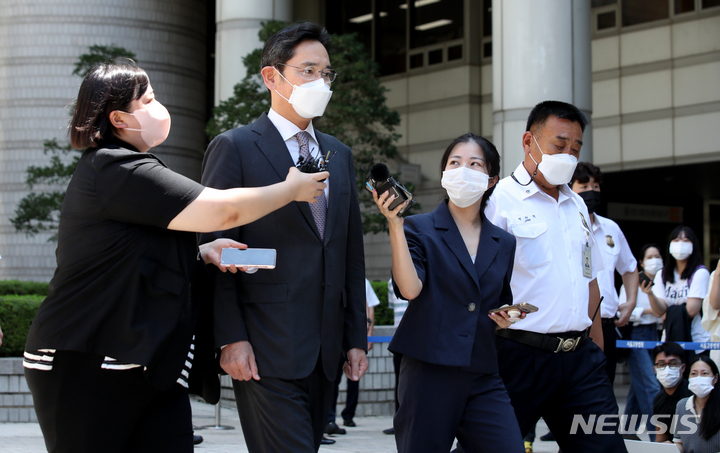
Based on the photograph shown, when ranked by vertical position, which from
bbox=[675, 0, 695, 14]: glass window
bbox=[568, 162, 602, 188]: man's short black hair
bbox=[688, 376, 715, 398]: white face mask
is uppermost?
bbox=[675, 0, 695, 14]: glass window

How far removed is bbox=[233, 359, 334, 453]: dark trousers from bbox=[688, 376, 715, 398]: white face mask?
3901 mm

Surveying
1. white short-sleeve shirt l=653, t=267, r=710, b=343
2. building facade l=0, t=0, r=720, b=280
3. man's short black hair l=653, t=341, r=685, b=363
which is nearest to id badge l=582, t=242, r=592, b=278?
man's short black hair l=653, t=341, r=685, b=363

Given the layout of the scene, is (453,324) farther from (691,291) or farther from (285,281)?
(691,291)

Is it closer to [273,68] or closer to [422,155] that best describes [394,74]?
[422,155]

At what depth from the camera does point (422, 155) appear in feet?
60.5

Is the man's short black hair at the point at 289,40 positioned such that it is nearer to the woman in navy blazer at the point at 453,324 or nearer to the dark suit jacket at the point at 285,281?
the dark suit jacket at the point at 285,281

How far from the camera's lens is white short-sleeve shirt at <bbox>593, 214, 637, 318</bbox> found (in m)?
6.78

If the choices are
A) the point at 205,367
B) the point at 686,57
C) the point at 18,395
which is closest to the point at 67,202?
the point at 205,367

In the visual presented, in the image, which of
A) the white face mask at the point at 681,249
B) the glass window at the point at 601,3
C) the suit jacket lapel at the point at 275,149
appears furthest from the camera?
the glass window at the point at 601,3

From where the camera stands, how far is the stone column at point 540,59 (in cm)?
1099

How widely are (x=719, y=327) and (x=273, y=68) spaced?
18.7 ft

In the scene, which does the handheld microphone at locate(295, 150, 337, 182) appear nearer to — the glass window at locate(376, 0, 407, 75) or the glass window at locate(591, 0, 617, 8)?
the glass window at locate(591, 0, 617, 8)

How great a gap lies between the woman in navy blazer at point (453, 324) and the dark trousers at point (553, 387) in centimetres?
36

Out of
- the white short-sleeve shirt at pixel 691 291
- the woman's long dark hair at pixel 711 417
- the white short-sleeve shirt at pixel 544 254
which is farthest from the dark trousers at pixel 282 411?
the white short-sleeve shirt at pixel 691 291
